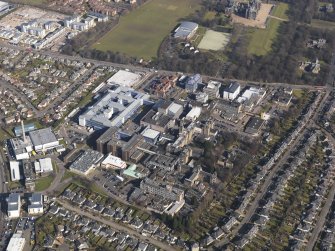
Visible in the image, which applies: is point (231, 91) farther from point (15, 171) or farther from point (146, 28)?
point (15, 171)

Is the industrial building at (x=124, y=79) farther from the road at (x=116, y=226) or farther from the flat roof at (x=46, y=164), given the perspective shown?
the road at (x=116, y=226)

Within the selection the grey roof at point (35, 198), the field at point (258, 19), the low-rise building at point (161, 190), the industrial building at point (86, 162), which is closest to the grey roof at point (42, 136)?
the industrial building at point (86, 162)

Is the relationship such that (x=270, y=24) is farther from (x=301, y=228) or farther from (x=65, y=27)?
(x=301, y=228)

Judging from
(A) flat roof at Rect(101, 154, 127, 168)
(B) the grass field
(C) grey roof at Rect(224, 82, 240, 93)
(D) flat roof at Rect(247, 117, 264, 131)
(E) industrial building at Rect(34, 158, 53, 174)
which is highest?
(B) the grass field

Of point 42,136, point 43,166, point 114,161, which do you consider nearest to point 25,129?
point 42,136

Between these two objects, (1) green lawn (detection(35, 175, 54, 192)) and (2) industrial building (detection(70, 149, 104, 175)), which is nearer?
(1) green lawn (detection(35, 175, 54, 192))

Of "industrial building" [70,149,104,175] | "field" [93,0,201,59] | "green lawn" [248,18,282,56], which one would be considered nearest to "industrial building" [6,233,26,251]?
"industrial building" [70,149,104,175]

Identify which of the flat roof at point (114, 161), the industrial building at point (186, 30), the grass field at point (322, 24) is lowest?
the flat roof at point (114, 161)

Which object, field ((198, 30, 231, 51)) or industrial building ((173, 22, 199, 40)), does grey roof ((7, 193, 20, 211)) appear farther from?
industrial building ((173, 22, 199, 40))
